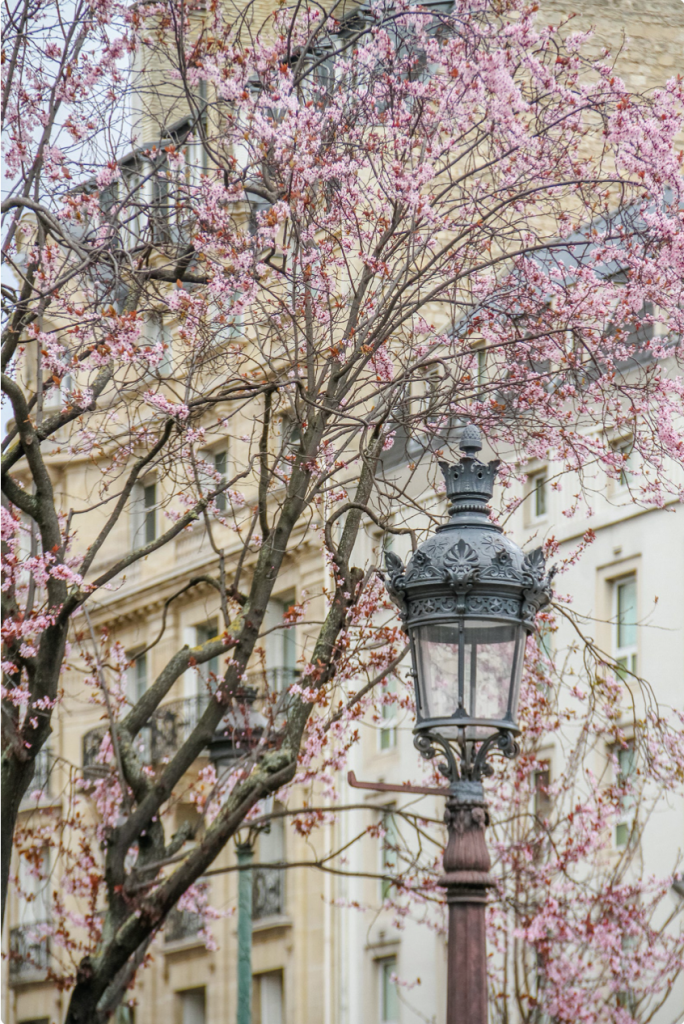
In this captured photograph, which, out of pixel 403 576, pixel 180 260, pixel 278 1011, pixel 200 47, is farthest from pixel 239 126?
pixel 278 1011

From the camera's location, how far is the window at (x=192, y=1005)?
3247 centimetres

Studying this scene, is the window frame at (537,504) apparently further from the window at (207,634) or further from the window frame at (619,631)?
the window at (207,634)

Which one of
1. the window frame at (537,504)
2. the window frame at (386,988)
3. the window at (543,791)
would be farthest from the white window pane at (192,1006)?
the window frame at (537,504)

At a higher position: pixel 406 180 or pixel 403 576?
pixel 406 180

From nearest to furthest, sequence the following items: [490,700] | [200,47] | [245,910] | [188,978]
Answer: [490,700]
[200,47]
[245,910]
[188,978]

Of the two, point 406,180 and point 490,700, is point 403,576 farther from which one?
point 406,180

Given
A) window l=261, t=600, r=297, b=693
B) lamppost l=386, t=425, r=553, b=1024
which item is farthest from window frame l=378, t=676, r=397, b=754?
lamppost l=386, t=425, r=553, b=1024

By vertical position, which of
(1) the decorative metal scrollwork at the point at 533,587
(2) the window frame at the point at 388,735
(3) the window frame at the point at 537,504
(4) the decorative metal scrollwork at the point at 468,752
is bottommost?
(4) the decorative metal scrollwork at the point at 468,752

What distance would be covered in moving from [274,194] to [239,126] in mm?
830

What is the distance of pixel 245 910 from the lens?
15.3 m

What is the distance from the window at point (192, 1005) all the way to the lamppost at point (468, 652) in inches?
1011

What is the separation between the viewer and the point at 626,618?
2534 cm

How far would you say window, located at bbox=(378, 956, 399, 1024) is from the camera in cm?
2814

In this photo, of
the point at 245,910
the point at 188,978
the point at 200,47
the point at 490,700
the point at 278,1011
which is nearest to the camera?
the point at 490,700
